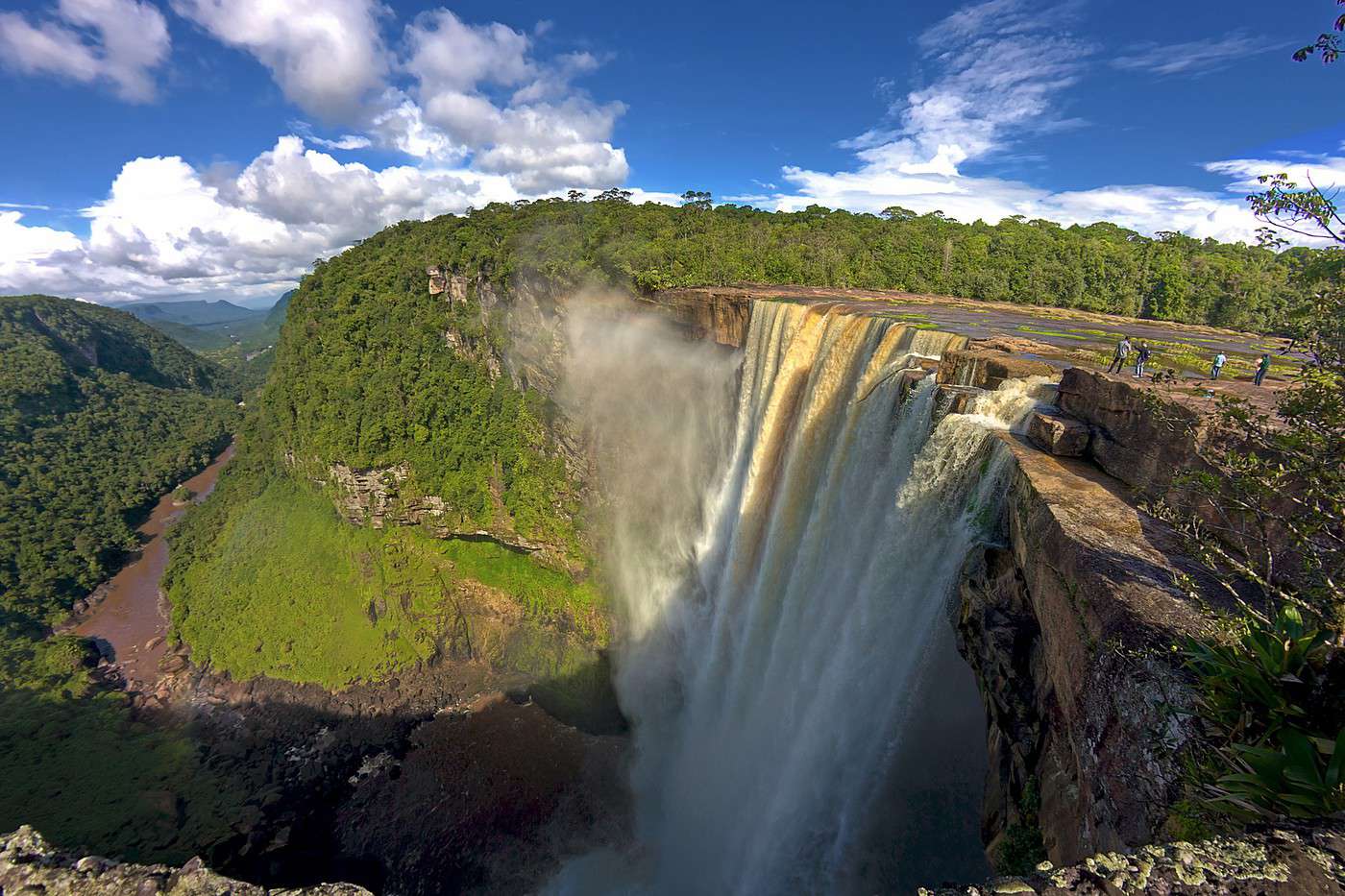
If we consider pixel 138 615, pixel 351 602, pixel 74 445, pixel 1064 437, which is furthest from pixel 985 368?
pixel 74 445

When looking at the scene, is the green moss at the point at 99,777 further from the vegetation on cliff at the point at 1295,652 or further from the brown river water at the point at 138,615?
the vegetation on cliff at the point at 1295,652

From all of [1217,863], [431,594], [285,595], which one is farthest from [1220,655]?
[285,595]

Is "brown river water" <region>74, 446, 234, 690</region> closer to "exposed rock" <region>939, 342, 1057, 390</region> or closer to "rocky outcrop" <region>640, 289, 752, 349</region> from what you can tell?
"rocky outcrop" <region>640, 289, 752, 349</region>

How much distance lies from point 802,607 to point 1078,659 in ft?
26.4

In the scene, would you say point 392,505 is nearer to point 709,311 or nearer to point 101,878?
point 709,311

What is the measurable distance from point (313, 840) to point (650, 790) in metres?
12.4

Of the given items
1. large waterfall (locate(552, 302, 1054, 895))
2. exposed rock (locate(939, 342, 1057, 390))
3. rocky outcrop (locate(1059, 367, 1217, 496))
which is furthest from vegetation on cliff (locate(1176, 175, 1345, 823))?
exposed rock (locate(939, 342, 1057, 390))

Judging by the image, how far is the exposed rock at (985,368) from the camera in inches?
390

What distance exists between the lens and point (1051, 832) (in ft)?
18.9

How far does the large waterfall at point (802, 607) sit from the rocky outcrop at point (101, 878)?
28.6 feet

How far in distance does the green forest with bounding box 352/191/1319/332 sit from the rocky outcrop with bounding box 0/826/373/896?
71.9ft

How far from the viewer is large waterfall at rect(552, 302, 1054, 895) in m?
9.43

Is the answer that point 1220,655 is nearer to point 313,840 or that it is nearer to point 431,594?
point 313,840

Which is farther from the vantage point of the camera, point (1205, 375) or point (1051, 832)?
point (1205, 375)
